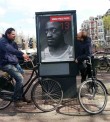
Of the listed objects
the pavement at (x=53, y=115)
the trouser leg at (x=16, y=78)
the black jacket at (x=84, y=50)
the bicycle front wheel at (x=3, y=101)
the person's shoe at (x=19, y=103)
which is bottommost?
the pavement at (x=53, y=115)

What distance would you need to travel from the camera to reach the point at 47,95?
747 cm

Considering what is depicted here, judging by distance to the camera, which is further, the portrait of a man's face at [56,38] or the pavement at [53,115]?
the portrait of a man's face at [56,38]

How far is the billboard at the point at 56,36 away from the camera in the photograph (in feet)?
26.3

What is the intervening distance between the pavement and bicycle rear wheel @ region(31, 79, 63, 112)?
5.6 inches

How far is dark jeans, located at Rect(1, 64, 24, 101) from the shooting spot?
7.19 metres

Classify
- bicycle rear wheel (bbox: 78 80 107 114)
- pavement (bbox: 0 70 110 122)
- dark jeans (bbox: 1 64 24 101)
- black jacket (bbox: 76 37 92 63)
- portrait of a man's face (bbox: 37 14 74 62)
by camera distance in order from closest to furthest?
pavement (bbox: 0 70 110 122) < bicycle rear wheel (bbox: 78 80 107 114) < dark jeans (bbox: 1 64 24 101) < portrait of a man's face (bbox: 37 14 74 62) < black jacket (bbox: 76 37 92 63)

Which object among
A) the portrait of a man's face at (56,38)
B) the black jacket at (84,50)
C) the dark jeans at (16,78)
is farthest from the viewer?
the black jacket at (84,50)

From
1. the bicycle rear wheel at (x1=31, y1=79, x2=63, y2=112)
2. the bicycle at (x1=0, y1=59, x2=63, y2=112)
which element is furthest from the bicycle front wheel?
the bicycle rear wheel at (x1=31, y1=79, x2=63, y2=112)

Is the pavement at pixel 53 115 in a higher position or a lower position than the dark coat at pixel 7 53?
lower

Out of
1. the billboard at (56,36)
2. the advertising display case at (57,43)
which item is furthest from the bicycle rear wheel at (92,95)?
the billboard at (56,36)

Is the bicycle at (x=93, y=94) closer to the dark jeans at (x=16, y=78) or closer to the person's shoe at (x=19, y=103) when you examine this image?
the dark jeans at (x=16, y=78)

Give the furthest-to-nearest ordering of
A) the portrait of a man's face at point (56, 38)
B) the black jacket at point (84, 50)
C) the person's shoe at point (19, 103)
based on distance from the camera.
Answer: the black jacket at point (84, 50)
the portrait of a man's face at point (56, 38)
the person's shoe at point (19, 103)

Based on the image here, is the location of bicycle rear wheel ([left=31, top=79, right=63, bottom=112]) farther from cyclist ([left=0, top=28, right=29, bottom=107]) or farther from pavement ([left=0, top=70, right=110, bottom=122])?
cyclist ([left=0, top=28, right=29, bottom=107])

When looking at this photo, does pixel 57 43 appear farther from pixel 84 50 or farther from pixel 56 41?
pixel 84 50
